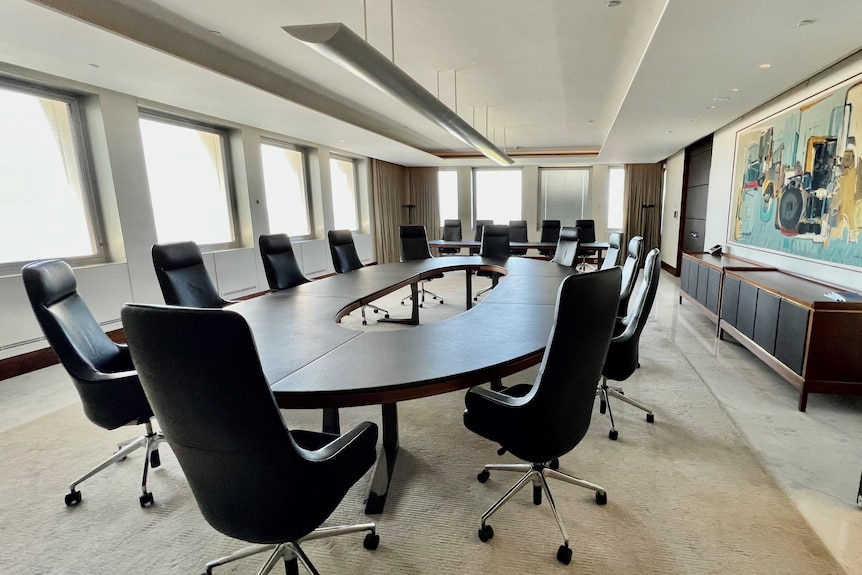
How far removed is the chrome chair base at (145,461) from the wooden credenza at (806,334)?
3834mm

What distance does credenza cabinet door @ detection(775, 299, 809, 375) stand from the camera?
2.67 metres

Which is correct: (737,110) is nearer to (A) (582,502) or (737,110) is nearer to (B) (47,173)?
(A) (582,502)

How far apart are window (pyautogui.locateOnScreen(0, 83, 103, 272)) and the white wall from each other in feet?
22.4

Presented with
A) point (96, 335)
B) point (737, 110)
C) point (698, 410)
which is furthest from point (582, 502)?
point (737, 110)

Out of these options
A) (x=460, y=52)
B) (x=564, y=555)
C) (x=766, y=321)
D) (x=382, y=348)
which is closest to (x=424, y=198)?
(x=460, y=52)

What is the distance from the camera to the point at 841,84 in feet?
10.5

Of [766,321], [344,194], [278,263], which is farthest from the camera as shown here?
[344,194]

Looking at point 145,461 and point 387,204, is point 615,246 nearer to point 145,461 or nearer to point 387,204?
point 145,461

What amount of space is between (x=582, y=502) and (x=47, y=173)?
5192mm

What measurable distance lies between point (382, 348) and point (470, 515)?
844 millimetres

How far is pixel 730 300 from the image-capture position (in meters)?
3.85

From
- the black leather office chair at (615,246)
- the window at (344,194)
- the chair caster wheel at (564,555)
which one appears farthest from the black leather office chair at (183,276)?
the window at (344,194)

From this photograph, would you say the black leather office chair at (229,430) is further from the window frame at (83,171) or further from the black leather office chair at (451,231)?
the black leather office chair at (451,231)

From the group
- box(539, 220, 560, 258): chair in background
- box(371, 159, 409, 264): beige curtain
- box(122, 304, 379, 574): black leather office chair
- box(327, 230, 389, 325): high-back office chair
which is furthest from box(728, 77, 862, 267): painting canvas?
box(371, 159, 409, 264): beige curtain
